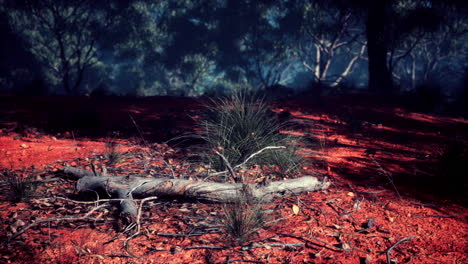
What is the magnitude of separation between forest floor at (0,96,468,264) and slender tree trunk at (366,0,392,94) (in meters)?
6.34

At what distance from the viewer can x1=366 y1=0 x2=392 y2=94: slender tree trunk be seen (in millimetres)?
11094

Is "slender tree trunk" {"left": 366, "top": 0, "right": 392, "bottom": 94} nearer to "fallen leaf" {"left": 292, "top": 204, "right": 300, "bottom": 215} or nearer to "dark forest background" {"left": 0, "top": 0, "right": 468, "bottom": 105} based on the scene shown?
"dark forest background" {"left": 0, "top": 0, "right": 468, "bottom": 105}

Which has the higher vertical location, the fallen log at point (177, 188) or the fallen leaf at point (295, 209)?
the fallen log at point (177, 188)

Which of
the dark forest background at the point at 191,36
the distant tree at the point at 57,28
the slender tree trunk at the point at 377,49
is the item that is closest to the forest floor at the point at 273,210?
the slender tree trunk at the point at 377,49

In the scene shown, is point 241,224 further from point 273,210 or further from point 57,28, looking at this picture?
point 57,28

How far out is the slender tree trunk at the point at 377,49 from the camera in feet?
36.4

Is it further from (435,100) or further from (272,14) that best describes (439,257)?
(272,14)

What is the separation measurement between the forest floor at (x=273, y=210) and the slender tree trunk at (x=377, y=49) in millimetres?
6337

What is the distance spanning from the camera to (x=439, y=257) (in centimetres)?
195

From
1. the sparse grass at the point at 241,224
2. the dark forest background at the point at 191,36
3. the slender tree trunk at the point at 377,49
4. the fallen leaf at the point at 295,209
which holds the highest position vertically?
the dark forest background at the point at 191,36

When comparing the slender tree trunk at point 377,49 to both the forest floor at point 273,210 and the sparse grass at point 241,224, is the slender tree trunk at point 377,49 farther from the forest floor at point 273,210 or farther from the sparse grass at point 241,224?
the sparse grass at point 241,224

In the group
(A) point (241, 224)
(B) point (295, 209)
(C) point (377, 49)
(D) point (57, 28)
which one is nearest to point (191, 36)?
(D) point (57, 28)

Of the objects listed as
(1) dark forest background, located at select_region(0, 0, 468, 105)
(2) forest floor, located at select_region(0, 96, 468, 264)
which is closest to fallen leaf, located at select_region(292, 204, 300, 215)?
(2) forest floor, located at select_region(0, 96, 468, 264)

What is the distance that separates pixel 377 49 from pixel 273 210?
11.1 meters
